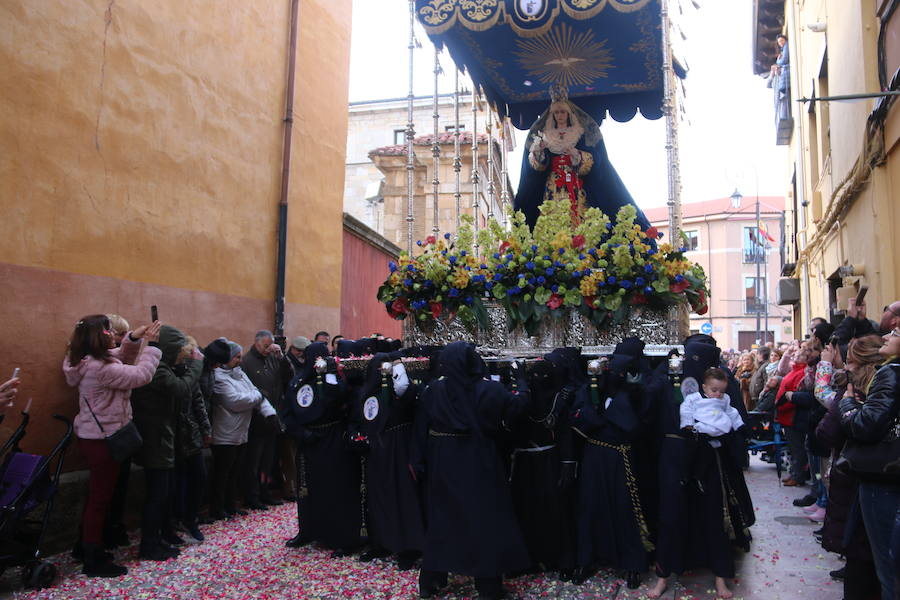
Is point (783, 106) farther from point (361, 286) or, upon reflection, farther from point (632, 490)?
point (632, 490)

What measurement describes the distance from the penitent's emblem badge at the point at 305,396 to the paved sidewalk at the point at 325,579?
1.28 metres

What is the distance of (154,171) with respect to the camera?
7.33 meters

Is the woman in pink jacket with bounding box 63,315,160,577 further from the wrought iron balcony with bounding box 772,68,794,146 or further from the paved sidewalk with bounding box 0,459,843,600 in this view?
the wrought iron balcony with bounding box 772,68,794,146

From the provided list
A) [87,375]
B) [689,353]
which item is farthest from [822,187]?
[87,375]

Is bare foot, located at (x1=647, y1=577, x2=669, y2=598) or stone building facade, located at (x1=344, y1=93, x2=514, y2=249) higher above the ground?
stone building facade, located at (x1=344, y1=93, x2=514, y2=249)

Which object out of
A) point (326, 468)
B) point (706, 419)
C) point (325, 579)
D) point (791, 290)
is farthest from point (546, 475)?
point (791, 290)

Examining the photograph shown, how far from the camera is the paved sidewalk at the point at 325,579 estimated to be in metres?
4.78

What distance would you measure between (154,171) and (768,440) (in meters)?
8.84

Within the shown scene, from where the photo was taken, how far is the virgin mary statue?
8.12m

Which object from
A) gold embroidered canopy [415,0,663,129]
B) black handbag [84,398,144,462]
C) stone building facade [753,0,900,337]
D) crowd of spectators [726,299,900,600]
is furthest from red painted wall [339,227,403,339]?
crowd of spectators [726,299,900,600]

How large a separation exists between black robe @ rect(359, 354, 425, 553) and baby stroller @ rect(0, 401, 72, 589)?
236cm

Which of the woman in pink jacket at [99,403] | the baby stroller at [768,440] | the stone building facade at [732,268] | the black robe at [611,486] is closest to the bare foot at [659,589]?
the black robe at [611,486]

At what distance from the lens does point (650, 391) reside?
488 cm

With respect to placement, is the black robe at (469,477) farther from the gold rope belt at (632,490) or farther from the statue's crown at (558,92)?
the statue's crown at (558,92)
